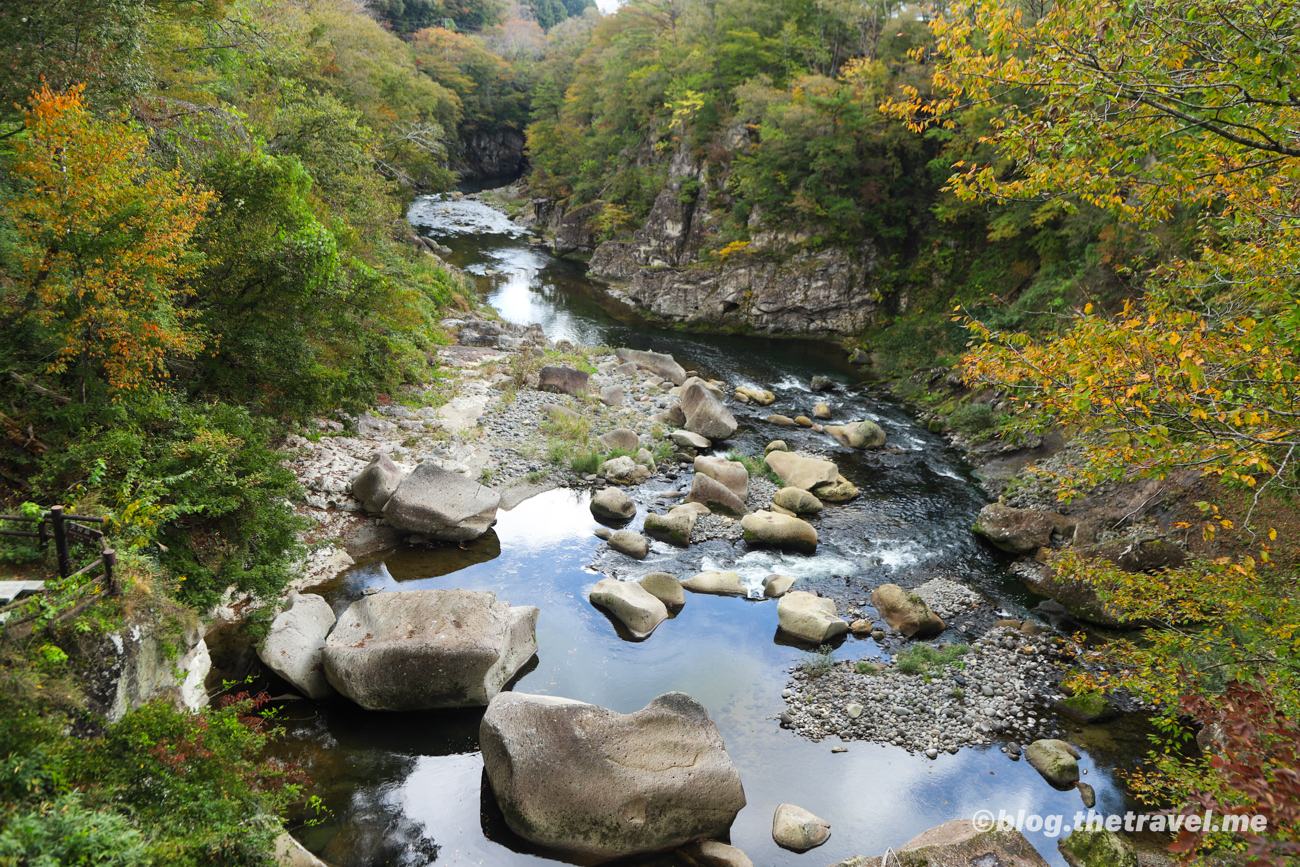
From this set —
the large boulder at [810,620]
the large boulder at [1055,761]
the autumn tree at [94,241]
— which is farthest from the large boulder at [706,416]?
the autumn tree at [94,241]

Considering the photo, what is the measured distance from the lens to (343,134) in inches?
727

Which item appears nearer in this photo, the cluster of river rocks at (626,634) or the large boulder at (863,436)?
the cluster of river rocks at (626,634)

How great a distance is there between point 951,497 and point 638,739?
42.5 feet

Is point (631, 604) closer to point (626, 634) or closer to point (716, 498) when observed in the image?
point (626, 634)

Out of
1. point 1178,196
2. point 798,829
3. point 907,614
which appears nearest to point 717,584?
point 907,614

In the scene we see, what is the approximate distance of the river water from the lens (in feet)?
26.7

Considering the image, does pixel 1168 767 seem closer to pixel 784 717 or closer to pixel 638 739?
pixel 784 717

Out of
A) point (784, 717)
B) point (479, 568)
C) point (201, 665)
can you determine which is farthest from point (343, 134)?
point (784, 717)

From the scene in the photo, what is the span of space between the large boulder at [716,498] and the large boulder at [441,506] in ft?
17.3

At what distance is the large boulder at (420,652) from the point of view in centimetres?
946

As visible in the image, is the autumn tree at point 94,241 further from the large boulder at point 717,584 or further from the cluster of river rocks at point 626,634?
the large boulder at point 717,584

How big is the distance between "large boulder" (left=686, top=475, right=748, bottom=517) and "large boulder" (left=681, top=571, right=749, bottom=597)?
2.99 m

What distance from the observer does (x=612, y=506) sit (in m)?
15.8

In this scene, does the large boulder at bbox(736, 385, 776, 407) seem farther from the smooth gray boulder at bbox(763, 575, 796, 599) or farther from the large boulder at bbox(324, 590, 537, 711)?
the large boulder at bbox(324, 590, 537, 711)
